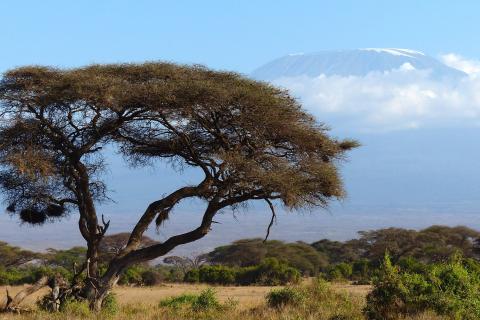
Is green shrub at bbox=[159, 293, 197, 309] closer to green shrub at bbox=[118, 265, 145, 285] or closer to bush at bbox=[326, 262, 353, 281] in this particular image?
bush at bbox=[326, 262, 353, 281]

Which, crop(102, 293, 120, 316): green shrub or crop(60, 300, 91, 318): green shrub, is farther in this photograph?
crop(102, 293, 120, 316): green shrub

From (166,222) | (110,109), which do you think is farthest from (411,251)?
(110,109)

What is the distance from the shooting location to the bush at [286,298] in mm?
17359

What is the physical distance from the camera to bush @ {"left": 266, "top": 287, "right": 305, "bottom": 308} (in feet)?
57.0

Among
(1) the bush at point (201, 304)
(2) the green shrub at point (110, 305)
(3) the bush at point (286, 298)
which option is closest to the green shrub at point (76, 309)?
(2) the green shrub at point (110, 305)

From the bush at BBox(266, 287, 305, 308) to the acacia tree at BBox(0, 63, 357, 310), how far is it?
190 cm

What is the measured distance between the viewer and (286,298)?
17.7 m

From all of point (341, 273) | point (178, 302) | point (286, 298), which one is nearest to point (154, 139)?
point (178, 302)

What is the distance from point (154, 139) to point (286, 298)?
17.0 feet

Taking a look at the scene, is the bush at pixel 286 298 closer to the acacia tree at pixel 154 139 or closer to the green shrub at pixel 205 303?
the green shrub at pixel 205 303

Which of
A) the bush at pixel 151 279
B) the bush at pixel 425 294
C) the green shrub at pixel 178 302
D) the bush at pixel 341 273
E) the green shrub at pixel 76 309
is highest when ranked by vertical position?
the bush at pixel 425 294

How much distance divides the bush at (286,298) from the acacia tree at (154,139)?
1898mm

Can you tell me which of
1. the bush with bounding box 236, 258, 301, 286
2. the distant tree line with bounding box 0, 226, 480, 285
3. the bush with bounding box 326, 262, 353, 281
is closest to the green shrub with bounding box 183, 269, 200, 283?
the distant tree line with bounding box 0, 226, 480, 285

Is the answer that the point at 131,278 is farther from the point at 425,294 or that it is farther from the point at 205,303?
the point at 425,294
